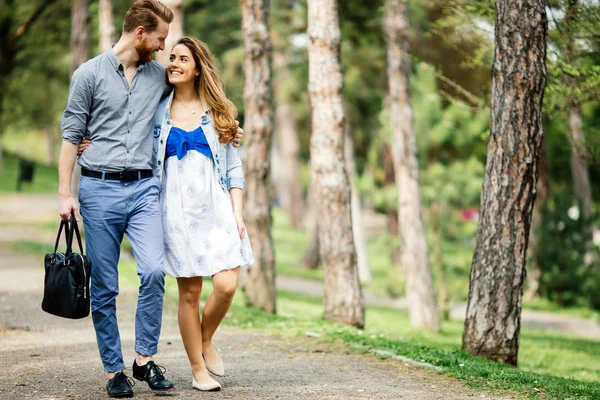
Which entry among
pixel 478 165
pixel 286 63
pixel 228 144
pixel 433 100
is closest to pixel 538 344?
pixel 478 165

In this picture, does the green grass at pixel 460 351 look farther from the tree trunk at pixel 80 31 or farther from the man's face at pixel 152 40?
the tree trunk at pixel 80 31

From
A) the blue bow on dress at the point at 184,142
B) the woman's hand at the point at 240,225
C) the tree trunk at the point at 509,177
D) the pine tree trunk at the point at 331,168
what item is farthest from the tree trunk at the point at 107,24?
the woman's hand at the point at 240,225

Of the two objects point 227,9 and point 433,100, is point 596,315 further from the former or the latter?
point 227,9

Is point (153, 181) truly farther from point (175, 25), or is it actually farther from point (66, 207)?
point (175, 25)

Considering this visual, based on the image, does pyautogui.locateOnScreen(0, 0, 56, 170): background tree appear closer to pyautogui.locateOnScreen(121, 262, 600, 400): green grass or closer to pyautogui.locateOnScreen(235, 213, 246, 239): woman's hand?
pyautogui.locateOnScreen(121, 262, 600, 400): green grass

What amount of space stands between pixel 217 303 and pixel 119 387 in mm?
823

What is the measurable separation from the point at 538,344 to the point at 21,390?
1075 centimetres

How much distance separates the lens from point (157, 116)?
580cm

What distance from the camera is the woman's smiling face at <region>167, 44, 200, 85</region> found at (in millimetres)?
5730

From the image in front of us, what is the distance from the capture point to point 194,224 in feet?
18.9

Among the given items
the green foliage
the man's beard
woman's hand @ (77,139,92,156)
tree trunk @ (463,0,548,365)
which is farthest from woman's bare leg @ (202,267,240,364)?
the green foliage

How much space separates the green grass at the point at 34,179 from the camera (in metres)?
39.4

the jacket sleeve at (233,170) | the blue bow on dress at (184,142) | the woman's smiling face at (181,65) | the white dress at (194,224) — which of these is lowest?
the white dress at (194,224)

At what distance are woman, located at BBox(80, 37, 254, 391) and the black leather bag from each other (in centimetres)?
55
